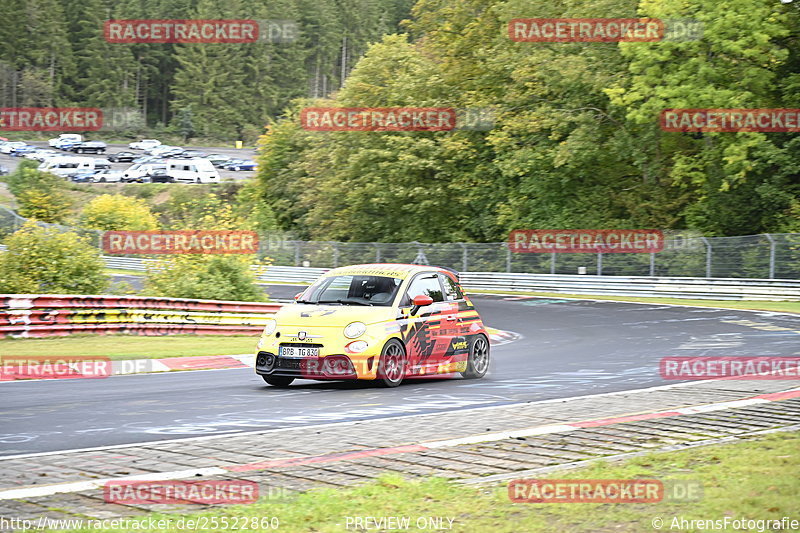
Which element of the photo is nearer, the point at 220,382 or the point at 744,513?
the point at 744,513

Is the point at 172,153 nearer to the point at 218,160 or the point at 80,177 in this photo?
the point at 218,160

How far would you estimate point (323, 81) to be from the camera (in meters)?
141

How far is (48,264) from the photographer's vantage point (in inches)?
906

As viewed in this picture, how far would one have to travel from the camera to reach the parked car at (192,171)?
8756 centimetres

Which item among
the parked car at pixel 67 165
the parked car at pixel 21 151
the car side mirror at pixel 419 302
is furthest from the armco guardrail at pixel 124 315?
the parked car at pixel 21 151

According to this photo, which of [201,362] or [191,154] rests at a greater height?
[191,154]

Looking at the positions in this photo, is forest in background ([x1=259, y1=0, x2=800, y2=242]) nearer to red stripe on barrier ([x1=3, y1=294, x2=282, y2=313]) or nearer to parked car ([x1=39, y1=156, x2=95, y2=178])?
red stripe on barrier ([x1=3, y1=294, x2=282, y2=313])

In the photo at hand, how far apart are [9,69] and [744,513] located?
125077 millimetres

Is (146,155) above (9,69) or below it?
below

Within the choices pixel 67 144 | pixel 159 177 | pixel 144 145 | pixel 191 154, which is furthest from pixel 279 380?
pixel 144 145

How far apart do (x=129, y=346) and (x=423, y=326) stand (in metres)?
7.91

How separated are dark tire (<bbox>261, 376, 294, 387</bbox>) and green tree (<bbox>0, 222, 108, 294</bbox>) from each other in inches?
420

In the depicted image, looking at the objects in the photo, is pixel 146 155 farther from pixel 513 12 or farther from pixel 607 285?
pixel 607 285

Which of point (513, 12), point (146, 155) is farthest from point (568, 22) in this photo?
point (146, 155)
